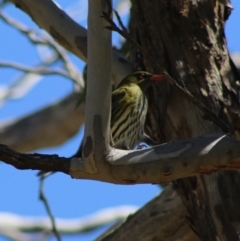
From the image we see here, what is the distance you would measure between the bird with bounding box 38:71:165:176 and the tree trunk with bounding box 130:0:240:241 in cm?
8

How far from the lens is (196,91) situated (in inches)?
155

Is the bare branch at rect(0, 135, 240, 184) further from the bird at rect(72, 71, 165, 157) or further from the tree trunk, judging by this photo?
the bird at rect(72, 71, 165, 157)

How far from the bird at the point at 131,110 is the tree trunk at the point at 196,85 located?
0.08m

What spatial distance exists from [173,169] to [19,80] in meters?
6.47

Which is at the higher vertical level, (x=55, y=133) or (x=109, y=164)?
(x=55, y=133)

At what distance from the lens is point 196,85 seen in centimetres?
395

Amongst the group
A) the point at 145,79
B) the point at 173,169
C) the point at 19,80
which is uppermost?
the point at 19,80

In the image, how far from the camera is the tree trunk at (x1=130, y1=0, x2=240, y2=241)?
12.4 ft

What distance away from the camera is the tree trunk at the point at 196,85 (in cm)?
379

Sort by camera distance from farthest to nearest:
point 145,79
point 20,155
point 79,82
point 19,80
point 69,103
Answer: point 19,80 < point 69,103 < point 79,82 < point 145,79 < point 20,155

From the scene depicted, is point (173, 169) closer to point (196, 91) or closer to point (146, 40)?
point (196, 91)

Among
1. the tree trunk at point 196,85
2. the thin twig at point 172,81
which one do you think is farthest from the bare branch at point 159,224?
the thin twig at point 172,81

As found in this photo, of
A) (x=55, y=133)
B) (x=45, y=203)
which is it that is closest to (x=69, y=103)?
(x=55, y=133)

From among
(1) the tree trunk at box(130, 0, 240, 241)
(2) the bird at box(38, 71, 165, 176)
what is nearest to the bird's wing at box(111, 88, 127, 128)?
(2) the bird at box(38, 71, 165, 176)
